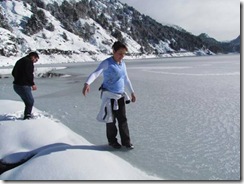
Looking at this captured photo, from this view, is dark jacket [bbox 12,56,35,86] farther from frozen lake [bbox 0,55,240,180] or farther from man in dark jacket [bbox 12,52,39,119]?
frozen lake [bbox 0,55,240,180]

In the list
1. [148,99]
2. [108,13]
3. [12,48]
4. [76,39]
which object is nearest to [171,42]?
[108,13]

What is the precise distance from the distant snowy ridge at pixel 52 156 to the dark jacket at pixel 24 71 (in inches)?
35.2

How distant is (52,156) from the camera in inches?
175

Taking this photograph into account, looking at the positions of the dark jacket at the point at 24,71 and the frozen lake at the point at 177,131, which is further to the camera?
the dark jacket at the point at 24,71

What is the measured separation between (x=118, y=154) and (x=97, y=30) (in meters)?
122

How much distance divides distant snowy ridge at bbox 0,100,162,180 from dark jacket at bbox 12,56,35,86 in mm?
895

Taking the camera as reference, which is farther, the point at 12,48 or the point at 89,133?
the point at 12,48

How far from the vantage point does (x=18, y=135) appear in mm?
5777

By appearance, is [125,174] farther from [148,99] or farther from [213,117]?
[148,99]

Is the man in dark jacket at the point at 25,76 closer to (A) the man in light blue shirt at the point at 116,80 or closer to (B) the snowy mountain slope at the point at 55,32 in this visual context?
(A) the man in light blue shirt at the point at 116,80

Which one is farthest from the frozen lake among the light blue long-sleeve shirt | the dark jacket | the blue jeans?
the dark jacket


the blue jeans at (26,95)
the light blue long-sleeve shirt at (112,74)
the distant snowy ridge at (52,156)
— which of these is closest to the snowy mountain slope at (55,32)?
the blue jeans at (26,95)

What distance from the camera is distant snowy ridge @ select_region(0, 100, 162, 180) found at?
389 centimetres

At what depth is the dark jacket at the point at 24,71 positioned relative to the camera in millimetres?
6895
